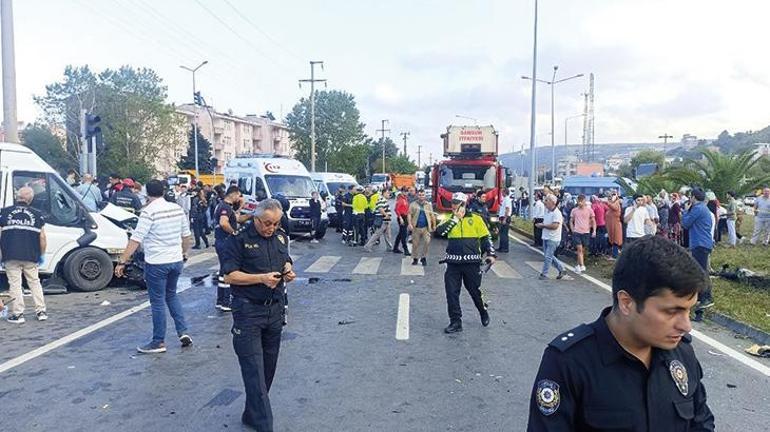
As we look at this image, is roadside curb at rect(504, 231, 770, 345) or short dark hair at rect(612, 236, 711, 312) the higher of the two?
short dark hair at rect(612, 236, 711, 312)

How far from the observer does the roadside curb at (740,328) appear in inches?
305

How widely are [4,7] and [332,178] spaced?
709 inches

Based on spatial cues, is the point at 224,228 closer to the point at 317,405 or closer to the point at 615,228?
the point at 317,405

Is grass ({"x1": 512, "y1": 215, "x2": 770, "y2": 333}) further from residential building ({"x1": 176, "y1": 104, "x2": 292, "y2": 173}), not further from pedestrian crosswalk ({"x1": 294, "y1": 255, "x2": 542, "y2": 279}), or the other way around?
residential building ({"x1": 176, "y1": 104, "x2": 292, "y2": 173})

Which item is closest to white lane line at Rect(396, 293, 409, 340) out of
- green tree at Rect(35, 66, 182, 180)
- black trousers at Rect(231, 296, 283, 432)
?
black trousers at Rect(231, 296, 283, 432)

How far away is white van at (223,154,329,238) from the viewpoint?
19.4m

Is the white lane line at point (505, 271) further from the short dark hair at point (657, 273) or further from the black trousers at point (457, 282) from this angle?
the short dark hair at point (657, 273)

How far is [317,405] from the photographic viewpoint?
5.23 metres

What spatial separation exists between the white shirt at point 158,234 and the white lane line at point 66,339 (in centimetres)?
158

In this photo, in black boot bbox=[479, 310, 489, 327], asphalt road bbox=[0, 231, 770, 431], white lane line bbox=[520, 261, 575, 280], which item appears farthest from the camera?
white lane line bbox=[520, 261, 575, 280]

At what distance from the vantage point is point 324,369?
6.25m

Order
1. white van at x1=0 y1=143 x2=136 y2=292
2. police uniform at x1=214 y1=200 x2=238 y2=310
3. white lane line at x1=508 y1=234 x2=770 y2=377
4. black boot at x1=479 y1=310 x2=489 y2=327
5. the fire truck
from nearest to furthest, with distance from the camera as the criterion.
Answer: white lane line at x1=508 y1=234 x2=770 y2=377
black boot at x1=479 y1=310 x2=489 y2=327
police uniform at x1=214 y1=200 x2=238 y2=310
white van at x1=0 y1=143 x2=136 y2=292
the fire truck

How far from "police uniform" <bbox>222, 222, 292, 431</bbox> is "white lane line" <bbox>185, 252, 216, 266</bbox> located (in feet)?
31.5

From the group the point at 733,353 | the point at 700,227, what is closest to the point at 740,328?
the point at 733,353
